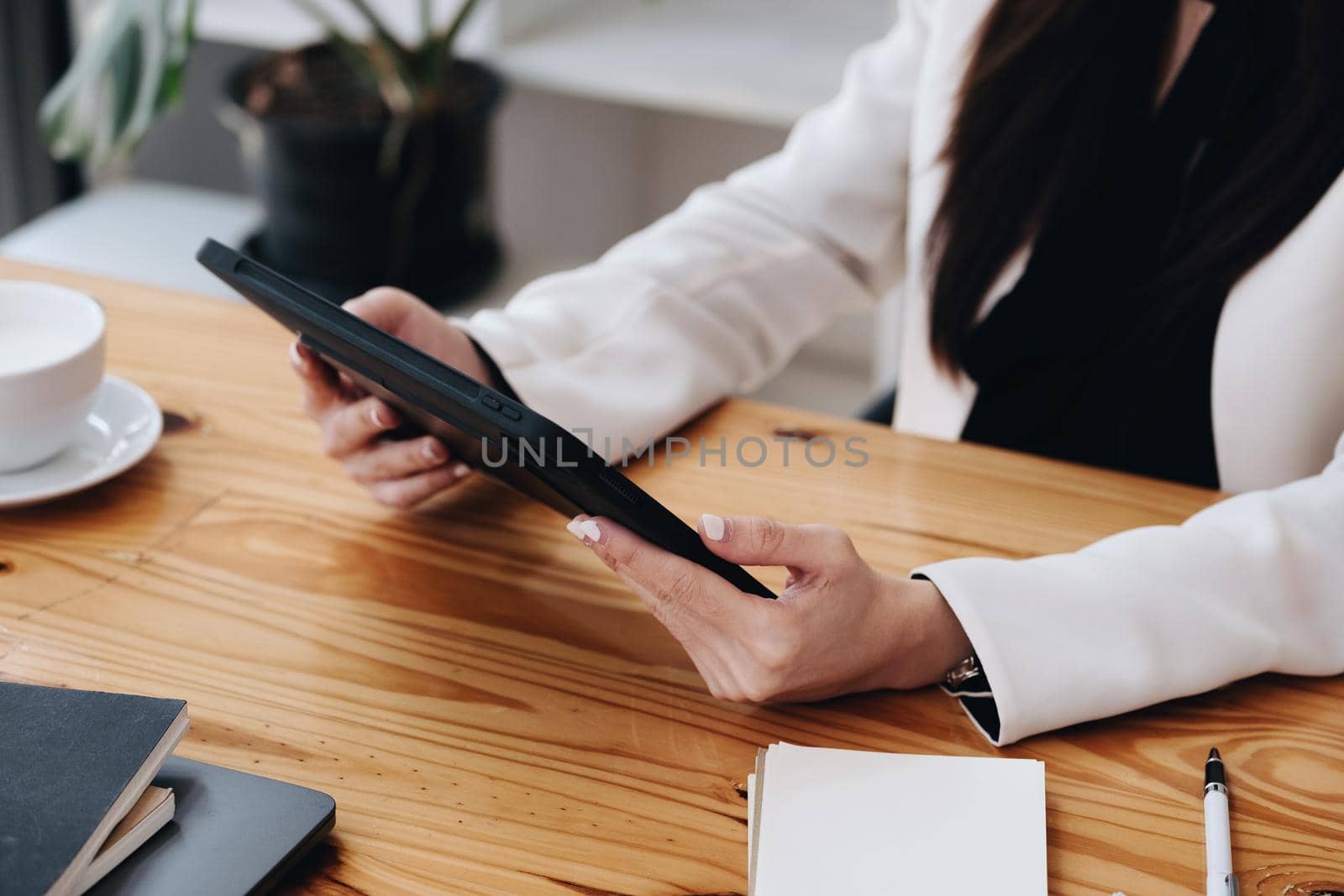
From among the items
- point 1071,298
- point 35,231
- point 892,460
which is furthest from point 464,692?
point 35,231

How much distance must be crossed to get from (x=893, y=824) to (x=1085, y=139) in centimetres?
62

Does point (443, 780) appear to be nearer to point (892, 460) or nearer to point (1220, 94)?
point (892, 460)

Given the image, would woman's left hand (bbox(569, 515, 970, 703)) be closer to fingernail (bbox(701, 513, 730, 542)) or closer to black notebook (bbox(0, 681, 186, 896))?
fingernail (bbox(701, 513, 730, 542))

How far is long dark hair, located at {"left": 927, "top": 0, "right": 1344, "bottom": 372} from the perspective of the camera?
92 centimetres

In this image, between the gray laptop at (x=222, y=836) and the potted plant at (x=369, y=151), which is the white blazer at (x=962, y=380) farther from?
the potted plant at (x=369, y=151)

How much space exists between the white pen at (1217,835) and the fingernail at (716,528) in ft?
0.86

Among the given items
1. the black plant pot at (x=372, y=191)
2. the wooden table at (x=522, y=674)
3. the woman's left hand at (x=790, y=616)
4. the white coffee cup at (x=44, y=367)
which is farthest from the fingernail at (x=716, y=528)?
the black plant pot at (x=372, y=191)

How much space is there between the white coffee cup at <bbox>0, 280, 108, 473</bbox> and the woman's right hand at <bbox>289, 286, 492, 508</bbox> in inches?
5.0

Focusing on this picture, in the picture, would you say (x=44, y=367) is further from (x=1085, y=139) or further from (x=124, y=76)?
(x=124, y=76)

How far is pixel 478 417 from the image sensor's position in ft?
2.05

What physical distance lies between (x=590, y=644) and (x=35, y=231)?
6.45 feet

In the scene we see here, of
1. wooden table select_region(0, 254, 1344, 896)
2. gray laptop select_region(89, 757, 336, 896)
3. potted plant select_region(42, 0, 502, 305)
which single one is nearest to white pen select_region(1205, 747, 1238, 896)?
wooden table select_region(0, 254, 1344, 896)

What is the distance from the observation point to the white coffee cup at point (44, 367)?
2.61 feet

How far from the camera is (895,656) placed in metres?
0.70
